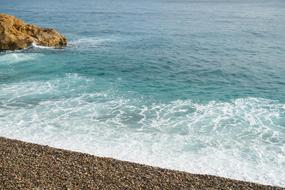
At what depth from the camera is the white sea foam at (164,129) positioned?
765 inches

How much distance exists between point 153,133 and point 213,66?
17664mm

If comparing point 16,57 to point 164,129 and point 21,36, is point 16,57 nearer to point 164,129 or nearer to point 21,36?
point 21,36

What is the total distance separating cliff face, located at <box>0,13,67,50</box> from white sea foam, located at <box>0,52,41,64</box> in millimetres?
1911

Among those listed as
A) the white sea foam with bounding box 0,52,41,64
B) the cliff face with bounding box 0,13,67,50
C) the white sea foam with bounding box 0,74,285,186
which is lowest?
the white sea foam with bounding box 0,74,285,186

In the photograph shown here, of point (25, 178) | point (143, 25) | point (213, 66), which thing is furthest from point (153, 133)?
point (143, 25)

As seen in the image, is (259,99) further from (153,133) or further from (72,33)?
(72,33)

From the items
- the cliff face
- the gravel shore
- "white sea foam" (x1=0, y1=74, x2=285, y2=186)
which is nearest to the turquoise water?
"white sea foam" (x1=0, y1=74, x2=285, y2=186)

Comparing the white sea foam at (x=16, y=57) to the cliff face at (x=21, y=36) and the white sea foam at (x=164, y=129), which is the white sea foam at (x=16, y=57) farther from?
the white sea foam at (x=164, y=129)

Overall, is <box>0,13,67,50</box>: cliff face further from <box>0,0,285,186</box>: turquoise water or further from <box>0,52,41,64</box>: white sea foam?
<box>0,52,41,64</box>: white sea foam

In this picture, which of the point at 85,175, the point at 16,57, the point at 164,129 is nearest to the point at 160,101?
the point at 164,129

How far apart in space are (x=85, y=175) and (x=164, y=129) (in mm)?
8589

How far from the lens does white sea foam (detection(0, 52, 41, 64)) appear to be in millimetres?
39719

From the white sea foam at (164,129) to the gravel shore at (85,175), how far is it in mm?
2275

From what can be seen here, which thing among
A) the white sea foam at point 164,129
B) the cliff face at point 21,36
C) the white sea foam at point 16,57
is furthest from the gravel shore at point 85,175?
the cliff face at point 21,36
